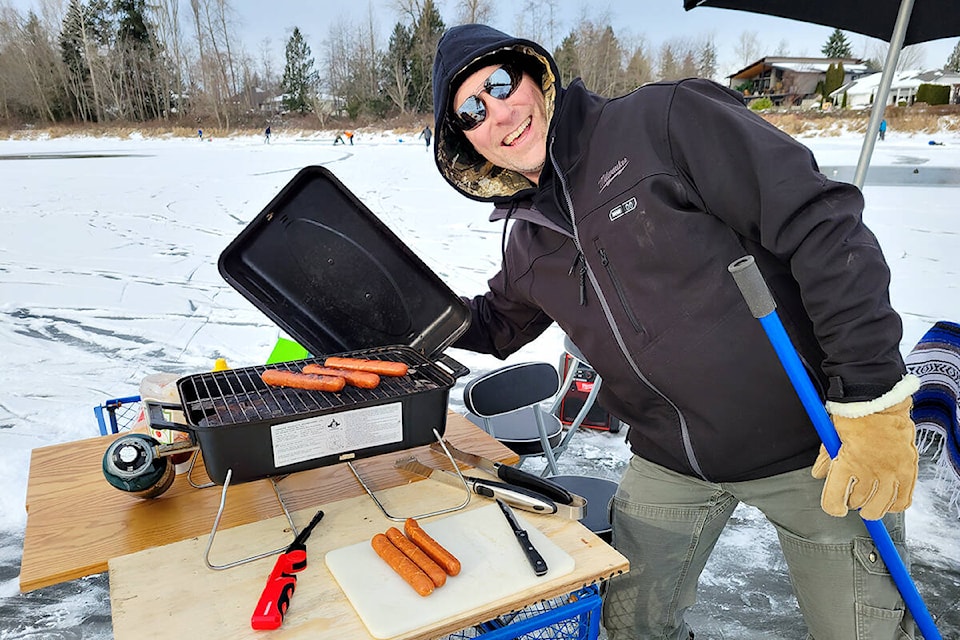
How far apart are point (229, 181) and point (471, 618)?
602 inches

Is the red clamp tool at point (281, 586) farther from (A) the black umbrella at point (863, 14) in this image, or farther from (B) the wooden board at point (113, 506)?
(A) the black umbrella at point (863, 14)

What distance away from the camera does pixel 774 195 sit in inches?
50.8

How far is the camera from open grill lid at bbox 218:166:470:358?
1930mm

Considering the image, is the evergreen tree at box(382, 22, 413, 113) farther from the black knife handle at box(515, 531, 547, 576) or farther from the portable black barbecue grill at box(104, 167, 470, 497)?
the black knife handle at box(515, 531, 547, 576)

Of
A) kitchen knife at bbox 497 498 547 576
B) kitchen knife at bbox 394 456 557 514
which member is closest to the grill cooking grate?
kitchen knife at bbox 394 456 557 514

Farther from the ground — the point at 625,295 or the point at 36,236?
the point at 625,295

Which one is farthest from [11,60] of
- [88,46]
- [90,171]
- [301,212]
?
[301,212]

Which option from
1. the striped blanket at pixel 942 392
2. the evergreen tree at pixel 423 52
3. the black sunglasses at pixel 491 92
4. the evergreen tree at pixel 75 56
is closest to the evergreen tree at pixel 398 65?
the evergreen tree at pixel 423 52

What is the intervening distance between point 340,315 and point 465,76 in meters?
0.87

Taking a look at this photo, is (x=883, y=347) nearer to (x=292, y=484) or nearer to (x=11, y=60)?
(x=292, y=484)

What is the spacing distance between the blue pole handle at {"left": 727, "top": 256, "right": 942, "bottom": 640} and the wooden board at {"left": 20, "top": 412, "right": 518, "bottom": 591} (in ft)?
2.72

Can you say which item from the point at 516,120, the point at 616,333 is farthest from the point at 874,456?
the point at 516,120

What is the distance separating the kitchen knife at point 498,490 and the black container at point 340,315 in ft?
0.44

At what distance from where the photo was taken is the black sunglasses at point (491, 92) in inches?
65.7
